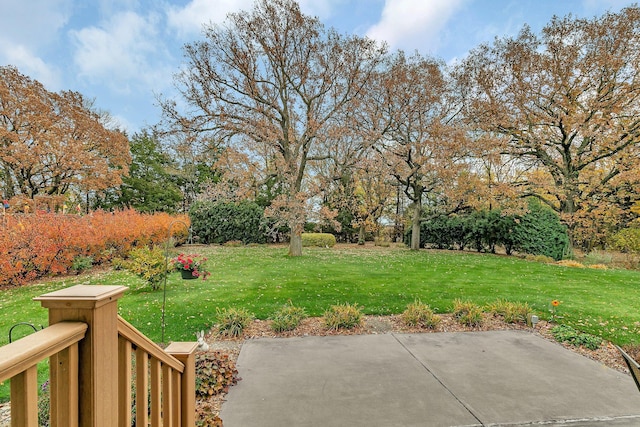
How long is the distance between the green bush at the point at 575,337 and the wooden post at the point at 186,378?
466cm

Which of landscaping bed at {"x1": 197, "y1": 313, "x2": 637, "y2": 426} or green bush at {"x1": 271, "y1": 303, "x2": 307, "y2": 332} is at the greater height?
green bush at {"x1": 271, "y1": 303, "x2": 307, "y2": 332}

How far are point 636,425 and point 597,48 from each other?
46.0 ft

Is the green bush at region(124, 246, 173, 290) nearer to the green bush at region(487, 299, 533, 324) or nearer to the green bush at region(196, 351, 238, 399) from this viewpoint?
the green bush at region(196, 351, 238, 399)

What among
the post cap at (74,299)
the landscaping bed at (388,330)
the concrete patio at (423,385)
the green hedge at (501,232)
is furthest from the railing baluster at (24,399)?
the green hedge at (501,232)

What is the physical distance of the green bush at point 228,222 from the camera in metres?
17.2

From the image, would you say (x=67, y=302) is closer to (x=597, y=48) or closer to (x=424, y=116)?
(x=424, y=116)

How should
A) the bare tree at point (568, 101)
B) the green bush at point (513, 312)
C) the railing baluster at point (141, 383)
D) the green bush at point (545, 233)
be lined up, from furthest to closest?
the green bush at point (545, 233)
the bare tree at point (568, 101)
the green bush at point (513, 312)
the railing baluster at point (141, 383)

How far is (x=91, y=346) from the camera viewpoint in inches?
40.3

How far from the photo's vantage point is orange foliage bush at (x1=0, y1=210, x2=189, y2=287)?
712cm

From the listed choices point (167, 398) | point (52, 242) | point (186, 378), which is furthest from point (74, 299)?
point (52, 242)

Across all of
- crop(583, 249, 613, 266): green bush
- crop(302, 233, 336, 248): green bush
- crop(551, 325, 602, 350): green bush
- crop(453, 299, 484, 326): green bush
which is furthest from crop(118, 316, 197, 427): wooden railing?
crop(583, 249, 613, 266): green bush

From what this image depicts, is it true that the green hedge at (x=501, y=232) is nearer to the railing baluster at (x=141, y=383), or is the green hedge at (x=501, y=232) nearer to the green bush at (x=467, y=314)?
the green bush at (x=467, y=314)

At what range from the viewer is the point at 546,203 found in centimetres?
1420

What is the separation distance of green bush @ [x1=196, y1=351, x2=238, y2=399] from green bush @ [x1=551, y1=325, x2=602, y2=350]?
4.25 m
